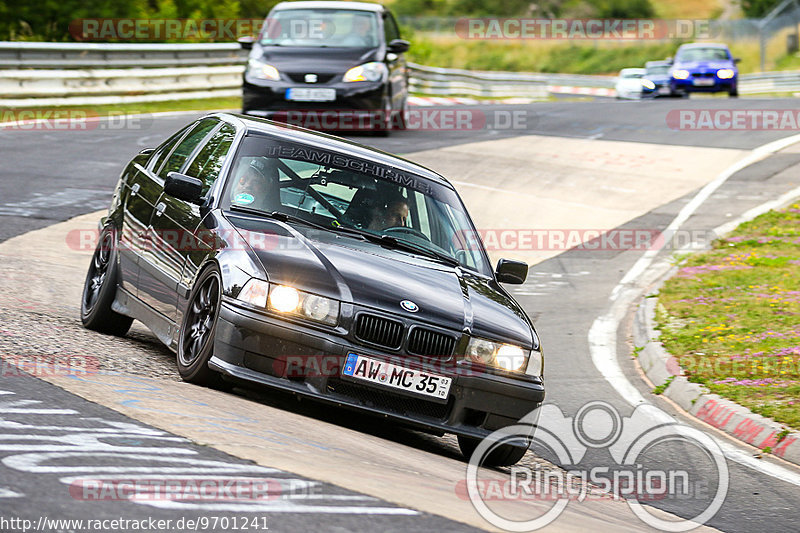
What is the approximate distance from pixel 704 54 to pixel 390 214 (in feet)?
102

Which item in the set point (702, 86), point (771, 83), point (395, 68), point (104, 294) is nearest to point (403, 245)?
point (104, 294)

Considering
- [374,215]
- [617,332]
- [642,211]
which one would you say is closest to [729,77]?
[642,211]

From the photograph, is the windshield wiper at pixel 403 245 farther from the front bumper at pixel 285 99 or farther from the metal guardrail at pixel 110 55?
the metal guardrail at pixel 110 55

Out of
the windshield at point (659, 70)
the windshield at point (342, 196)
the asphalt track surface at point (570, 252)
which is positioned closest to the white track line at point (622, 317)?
the asphalt track surface at point (570, 252)

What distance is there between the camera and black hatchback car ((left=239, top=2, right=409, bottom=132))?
61.8 feet

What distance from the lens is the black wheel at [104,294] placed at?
8.02 m

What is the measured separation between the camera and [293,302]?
6.10m

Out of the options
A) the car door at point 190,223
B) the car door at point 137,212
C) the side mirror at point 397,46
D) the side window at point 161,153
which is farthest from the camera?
the side mirror at point 397,46

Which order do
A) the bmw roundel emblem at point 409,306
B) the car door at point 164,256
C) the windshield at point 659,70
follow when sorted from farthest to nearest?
the windshield at point 659,70, the car door at point 164,256, the bmw roundel emblem at point 409,306

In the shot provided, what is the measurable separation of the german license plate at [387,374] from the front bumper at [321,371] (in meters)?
0.03

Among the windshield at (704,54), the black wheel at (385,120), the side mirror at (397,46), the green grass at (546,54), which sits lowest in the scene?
the green grass at (546,54)

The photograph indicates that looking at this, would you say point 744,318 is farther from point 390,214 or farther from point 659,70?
point 659,70

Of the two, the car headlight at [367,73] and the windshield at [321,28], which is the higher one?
the windshield at [321,28]

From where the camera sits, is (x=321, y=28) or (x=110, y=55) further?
(x=110, y=55)
